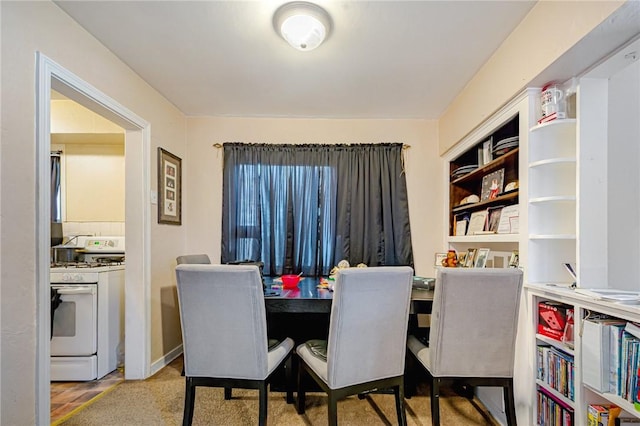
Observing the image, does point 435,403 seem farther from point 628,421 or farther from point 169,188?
point 169,188

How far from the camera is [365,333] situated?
68.0 inches

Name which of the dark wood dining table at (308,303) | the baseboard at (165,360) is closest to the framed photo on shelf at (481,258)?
the dark wood dining table at (308,303)

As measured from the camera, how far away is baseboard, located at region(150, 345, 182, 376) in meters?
2.77

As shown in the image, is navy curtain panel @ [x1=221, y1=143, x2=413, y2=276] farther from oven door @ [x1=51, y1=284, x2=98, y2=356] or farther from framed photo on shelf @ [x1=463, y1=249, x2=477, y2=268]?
oven door @ [x1=51, y1=284, x2=98, y2=356]

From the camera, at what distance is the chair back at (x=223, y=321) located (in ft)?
5.57

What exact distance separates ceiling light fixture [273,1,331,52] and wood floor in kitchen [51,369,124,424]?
2797mm

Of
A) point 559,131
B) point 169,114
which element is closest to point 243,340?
point 559,131

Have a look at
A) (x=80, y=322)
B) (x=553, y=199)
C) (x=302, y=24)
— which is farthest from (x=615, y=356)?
(x=80, y=322)

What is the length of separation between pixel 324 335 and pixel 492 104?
2.18 m

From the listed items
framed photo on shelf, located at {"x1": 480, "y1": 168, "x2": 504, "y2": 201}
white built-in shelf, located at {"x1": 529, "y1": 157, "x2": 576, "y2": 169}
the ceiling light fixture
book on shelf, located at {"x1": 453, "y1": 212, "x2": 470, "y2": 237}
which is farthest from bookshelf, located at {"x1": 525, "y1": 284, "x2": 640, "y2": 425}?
the ceiling light fixture

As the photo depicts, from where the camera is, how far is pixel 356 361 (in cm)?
173

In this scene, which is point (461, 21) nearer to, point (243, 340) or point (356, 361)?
point (356, 361)

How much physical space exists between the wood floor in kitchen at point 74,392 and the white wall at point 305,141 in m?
1.33

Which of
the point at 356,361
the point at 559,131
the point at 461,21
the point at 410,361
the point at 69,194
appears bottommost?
the point at 410,361
